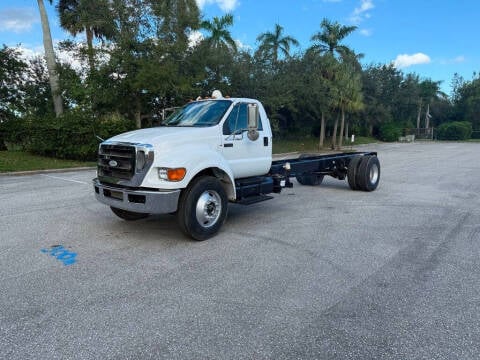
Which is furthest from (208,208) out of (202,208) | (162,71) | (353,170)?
(162,71)

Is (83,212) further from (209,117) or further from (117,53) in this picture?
(117,53)

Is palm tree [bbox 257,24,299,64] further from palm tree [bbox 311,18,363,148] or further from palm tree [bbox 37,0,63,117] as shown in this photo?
palm tree [bbox 37,0,63,117]

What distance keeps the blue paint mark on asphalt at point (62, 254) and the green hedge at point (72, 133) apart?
1314cm

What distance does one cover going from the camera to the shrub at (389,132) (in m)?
52.4

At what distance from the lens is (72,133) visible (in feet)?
57.7

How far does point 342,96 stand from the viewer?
109ft

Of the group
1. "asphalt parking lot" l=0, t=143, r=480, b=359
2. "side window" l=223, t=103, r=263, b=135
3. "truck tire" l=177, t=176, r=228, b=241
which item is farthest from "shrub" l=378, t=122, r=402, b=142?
"truck tire" l=177, t=176, r=228, b=241

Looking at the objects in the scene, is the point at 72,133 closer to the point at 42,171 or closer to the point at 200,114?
the point at 42,171

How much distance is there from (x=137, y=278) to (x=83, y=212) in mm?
3937

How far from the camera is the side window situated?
20.6 feet

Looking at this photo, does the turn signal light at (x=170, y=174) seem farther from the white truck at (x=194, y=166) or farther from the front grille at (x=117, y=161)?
the front grille at (x=117, y=161)

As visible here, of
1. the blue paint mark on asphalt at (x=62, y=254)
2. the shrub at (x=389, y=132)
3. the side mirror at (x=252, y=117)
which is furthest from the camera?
the shrub at (x=389, y=132)

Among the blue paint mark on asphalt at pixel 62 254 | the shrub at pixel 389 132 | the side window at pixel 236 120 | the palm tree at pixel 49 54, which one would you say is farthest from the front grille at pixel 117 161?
the shrub at pixel 389 132

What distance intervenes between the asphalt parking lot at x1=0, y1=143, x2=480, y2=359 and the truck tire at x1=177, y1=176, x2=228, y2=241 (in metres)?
0.24
